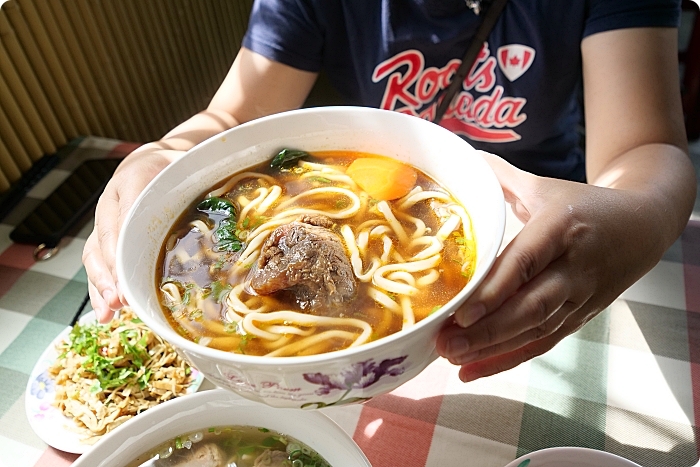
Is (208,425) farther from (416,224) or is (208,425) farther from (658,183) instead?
(658,183)

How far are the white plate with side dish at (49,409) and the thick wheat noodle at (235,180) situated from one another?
505mm

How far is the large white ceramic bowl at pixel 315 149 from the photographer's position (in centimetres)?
70

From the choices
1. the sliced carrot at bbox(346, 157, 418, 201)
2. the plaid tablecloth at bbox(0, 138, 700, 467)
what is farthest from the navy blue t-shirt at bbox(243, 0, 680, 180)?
the sliced carrot at bbox(346, 157, 418, 201)

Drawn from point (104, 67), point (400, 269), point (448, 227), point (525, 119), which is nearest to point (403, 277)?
point (400, 269)

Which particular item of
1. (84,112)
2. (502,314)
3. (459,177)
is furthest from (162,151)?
(84,112)

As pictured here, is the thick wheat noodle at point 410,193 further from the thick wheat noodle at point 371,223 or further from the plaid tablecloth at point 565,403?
the plaid tablecloth at point 565,403

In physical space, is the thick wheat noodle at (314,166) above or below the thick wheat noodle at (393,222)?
above

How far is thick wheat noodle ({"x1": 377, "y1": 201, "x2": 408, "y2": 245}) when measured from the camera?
1.03 metres

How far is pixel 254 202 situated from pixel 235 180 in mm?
62

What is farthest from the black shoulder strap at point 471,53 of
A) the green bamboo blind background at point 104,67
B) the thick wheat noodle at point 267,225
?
the green bamboo blind background at point 104,67

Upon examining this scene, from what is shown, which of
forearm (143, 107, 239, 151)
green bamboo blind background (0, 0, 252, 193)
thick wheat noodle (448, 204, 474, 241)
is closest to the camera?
thick wheat noodle (448, 204, 474, 241)

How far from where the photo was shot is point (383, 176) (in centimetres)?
112

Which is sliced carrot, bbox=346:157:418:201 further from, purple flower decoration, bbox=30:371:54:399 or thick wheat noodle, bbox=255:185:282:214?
purple flower decoration, bbox=30:371:54:399

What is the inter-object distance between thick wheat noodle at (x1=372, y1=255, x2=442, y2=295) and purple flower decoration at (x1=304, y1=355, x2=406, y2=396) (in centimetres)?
19
